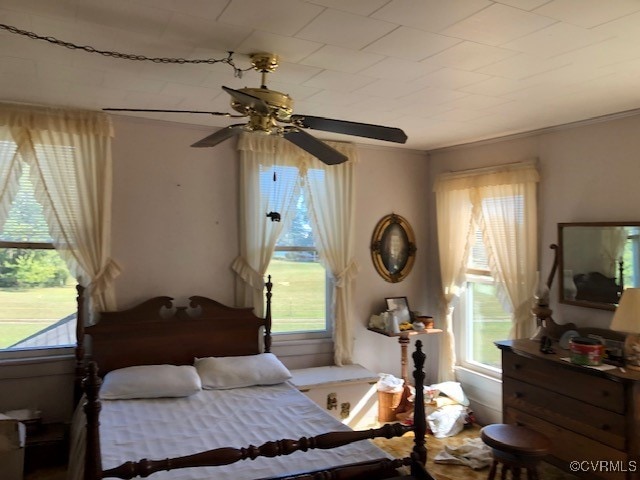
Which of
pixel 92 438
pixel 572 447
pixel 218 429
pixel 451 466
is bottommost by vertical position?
pixel 451 466

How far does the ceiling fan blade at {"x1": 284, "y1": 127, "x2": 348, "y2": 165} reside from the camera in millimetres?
2402

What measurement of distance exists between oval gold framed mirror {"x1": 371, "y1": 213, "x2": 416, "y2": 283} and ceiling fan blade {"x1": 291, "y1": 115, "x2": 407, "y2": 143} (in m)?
2.39

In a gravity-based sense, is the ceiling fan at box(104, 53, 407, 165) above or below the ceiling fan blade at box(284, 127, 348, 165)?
above

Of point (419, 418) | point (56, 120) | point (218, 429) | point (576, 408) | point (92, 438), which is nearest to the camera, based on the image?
point (92, 438)

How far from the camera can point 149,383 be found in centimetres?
324

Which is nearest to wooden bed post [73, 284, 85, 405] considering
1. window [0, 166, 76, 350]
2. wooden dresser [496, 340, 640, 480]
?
window [0, 166, 76, 350]

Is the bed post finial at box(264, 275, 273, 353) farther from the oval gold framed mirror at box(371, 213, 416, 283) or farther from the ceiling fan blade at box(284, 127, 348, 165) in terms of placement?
the ceiling fan blade at box(284, 127, 348, 165)

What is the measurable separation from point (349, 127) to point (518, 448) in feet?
6.64

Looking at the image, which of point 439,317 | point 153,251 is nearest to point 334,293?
point 439,317

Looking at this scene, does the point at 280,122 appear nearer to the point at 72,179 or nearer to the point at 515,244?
the point at 72,179

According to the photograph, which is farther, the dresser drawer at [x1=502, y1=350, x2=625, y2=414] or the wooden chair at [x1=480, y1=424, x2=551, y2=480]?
the dresser drawer at [x1=502, y1=350, x2=625, y2=414]

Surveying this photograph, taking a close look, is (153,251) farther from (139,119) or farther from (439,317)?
(439,317)

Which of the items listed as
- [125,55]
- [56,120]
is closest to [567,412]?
[125,55]

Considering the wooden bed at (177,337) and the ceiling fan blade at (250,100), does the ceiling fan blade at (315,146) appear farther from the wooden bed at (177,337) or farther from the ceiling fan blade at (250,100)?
the wooden bed at (177,337)
